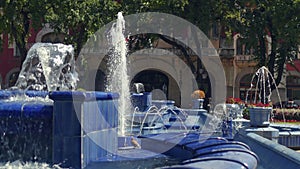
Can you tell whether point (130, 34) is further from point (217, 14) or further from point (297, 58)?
point (297, 58)

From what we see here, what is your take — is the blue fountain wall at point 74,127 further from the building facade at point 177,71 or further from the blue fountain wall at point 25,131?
the building facade at point 177,71

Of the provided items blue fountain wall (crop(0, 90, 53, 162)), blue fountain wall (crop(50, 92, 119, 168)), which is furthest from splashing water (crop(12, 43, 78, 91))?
blue fountain wall (crop(50, 92, 119, 168))

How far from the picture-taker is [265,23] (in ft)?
84.0

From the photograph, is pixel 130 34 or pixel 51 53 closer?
pixel 51 53

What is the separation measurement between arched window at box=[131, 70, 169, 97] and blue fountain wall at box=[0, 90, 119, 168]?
28742mm

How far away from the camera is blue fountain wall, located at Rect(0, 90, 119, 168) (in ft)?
19.4

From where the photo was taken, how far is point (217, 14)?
26094 millimetres

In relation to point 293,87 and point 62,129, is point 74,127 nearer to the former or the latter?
point 62,129

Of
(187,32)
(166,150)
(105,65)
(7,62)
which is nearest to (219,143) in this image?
(166,150)

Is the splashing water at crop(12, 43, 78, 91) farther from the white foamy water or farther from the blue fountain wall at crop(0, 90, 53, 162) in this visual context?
the white foamy water

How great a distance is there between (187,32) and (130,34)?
3.95 metres

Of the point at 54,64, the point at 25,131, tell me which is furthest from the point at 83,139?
the point at 54,64

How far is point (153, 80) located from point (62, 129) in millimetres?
30803

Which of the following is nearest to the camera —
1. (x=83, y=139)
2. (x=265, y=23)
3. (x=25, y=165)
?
(x=83, y=139)
